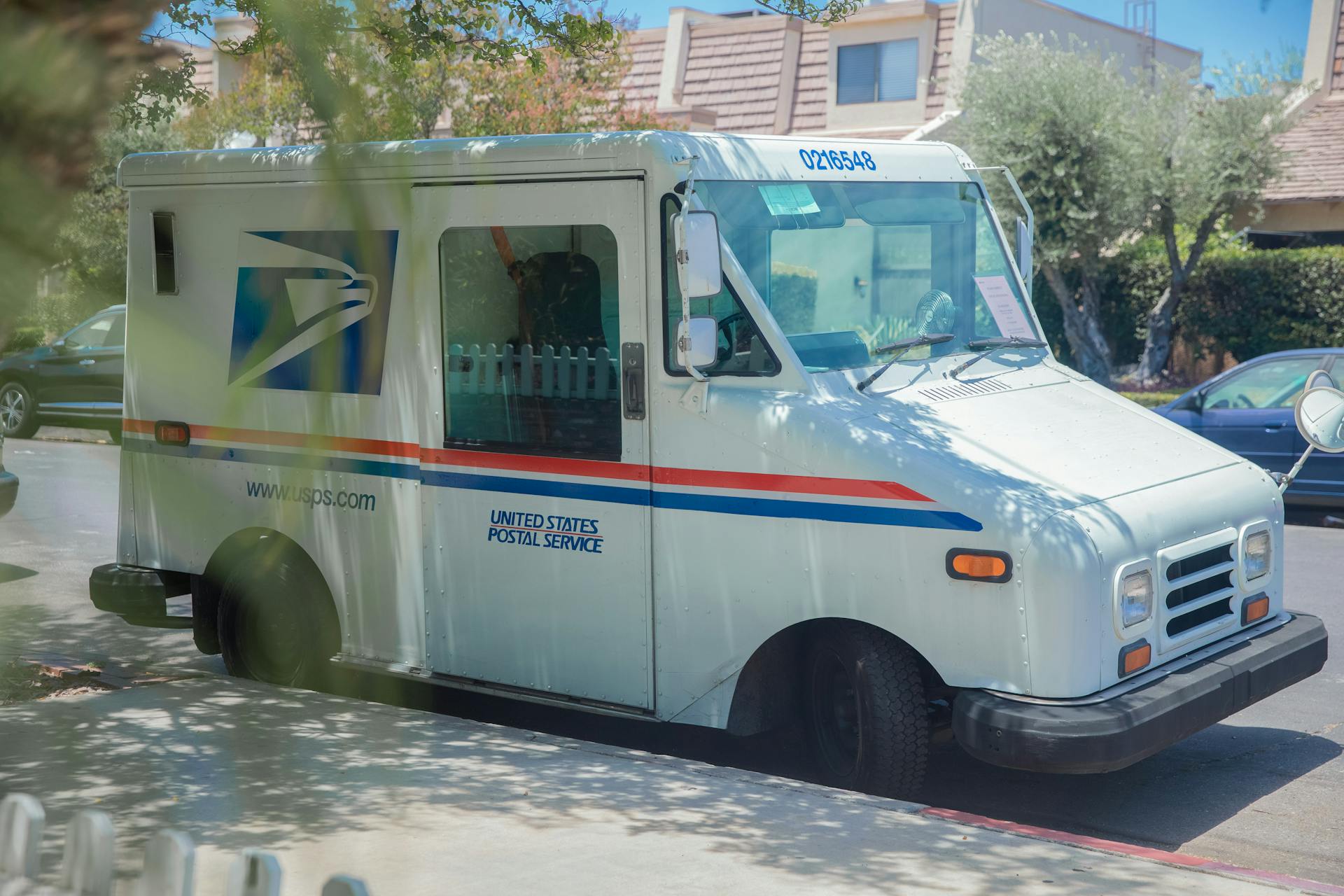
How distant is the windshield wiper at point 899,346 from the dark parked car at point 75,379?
1427 centimetres

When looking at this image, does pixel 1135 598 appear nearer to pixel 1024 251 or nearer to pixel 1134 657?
pixel 1134 657

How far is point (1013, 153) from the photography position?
74.1 ft

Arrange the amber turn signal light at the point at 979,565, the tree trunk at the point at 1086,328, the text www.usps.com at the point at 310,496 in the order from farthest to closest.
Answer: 1. the tree trunk at the point at 1086,328
2. the text www.usps.com at the point at 310,496
3. the amber turn signal light at the point at 979,565


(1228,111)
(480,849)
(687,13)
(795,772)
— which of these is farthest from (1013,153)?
(480,849)

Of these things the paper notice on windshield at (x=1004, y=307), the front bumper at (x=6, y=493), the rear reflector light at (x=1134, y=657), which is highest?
the paper notice on windshield at (x=1004, y=307)

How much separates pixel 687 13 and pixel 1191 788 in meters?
32.0

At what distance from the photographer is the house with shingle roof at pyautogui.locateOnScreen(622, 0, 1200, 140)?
1266 inches

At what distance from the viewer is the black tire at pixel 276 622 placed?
7.38 meters

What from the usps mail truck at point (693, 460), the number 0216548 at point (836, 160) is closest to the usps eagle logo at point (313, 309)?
the usps mail truck at point (693, 460)

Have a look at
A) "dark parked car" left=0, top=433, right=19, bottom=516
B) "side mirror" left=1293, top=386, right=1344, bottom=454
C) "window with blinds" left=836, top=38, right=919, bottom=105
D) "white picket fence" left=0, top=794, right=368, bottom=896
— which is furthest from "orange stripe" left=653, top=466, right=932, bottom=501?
"window with blinds" left=836, top=38, right=919, bottom=105

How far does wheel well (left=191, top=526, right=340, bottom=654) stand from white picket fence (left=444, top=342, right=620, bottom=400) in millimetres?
1322

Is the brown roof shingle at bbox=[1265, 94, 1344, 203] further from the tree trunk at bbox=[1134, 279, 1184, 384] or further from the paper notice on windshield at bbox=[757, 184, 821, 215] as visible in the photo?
the paper notice on windshield at bbox=[757, 184, 821, 215]

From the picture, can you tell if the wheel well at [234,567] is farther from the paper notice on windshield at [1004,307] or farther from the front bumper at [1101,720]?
the paper notice on windshield at [1004,307]

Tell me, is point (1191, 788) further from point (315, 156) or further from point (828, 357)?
point (315, 156)
